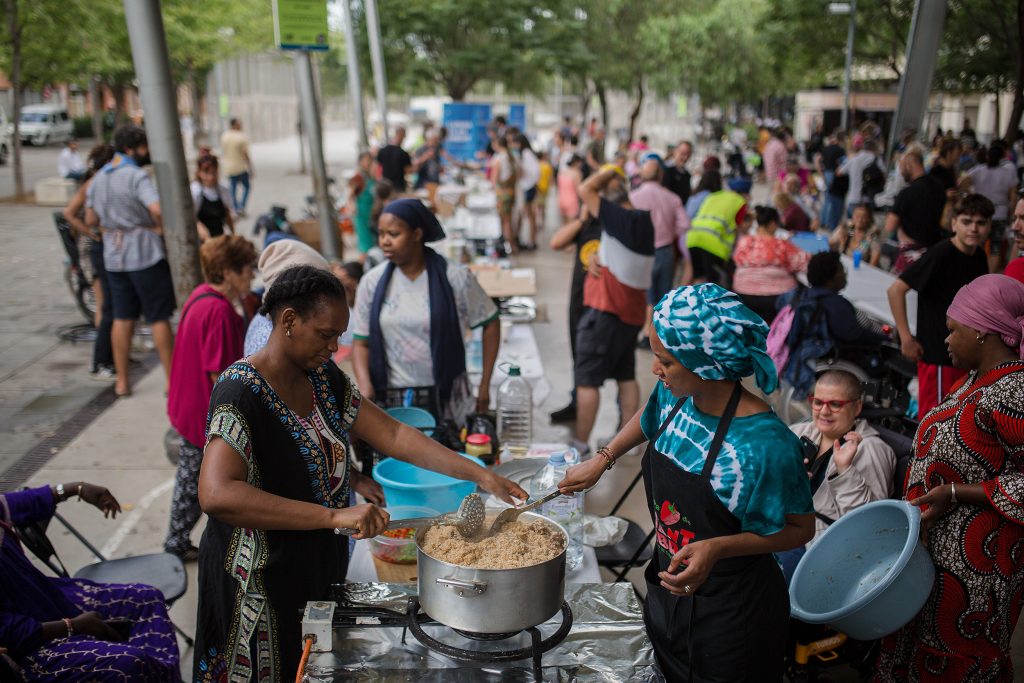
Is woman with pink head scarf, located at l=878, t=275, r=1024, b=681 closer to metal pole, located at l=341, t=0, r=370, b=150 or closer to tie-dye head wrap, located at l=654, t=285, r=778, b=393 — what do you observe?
tie-dye head wrap, located at l=654, t=285, r=778, b=393

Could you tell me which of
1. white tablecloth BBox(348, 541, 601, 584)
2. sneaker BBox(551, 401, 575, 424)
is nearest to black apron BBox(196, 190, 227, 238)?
sneaker BBox(551, 401, 575, 424)

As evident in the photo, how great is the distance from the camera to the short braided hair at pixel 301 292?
252cm

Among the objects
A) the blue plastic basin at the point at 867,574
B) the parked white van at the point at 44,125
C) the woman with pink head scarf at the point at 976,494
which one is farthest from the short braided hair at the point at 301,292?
the parked white van at the point at 44,125

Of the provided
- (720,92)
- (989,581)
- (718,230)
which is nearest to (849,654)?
(989,581)

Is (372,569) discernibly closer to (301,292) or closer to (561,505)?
(561,505)

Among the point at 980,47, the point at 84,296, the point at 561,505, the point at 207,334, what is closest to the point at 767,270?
the point at 561,505

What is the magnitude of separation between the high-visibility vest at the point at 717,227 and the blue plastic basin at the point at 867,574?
5.20 m

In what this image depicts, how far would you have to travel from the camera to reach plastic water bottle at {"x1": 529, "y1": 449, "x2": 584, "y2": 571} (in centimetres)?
322

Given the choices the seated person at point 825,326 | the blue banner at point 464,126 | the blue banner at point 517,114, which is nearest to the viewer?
the seated person at point 825,326

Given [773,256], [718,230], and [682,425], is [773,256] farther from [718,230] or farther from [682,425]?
[682,425]

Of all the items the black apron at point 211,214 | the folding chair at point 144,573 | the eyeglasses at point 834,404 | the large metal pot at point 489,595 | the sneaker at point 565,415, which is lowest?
the sneaker at point 565,415

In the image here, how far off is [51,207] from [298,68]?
38.5 feet

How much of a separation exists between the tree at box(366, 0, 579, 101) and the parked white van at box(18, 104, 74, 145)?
1796 centimetres

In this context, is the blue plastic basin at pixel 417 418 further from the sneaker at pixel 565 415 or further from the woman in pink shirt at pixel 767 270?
the woman in pink shirt at pixel 767 270
